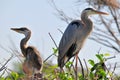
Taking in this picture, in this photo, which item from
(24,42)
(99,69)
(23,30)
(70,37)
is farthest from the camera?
(23,30)

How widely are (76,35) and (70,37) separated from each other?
12cm

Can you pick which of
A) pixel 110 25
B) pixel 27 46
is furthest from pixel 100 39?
pixel 27 46

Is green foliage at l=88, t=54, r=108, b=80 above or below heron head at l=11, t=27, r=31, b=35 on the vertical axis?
above

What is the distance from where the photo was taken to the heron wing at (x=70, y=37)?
752 centimetres

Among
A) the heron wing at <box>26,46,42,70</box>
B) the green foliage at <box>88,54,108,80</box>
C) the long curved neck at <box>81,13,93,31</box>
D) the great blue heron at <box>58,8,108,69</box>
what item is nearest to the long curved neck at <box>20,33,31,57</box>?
the heron wing at <box>26,46,42,70</box>

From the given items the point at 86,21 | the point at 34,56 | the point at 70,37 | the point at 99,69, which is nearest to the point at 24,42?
the point at 34,56

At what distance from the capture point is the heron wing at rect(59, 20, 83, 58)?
24.7 feet

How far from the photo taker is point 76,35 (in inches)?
302

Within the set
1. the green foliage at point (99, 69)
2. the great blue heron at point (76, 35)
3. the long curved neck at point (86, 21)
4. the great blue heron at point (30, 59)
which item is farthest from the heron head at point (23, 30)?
the green foliage at point (99, 69)

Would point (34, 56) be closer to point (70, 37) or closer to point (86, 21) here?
point (70, 37)

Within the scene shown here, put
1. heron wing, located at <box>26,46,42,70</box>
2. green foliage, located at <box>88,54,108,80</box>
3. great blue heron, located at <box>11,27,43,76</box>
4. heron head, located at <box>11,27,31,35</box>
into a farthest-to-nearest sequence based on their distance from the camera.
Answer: heron head, located at <box>11,27,31,35</box> < heron wing, located at <box>26,46,42,70</box> < great blue heron, located at <box>11,27,43,76</box> < green foliage, located at <box>88,54,108,80</box>

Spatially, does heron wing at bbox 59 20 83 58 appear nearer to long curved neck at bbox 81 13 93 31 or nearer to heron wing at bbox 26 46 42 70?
long curved neck at bbox 81 13 93 31

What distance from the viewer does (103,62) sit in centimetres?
421

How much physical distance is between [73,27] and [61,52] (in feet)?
1.40
